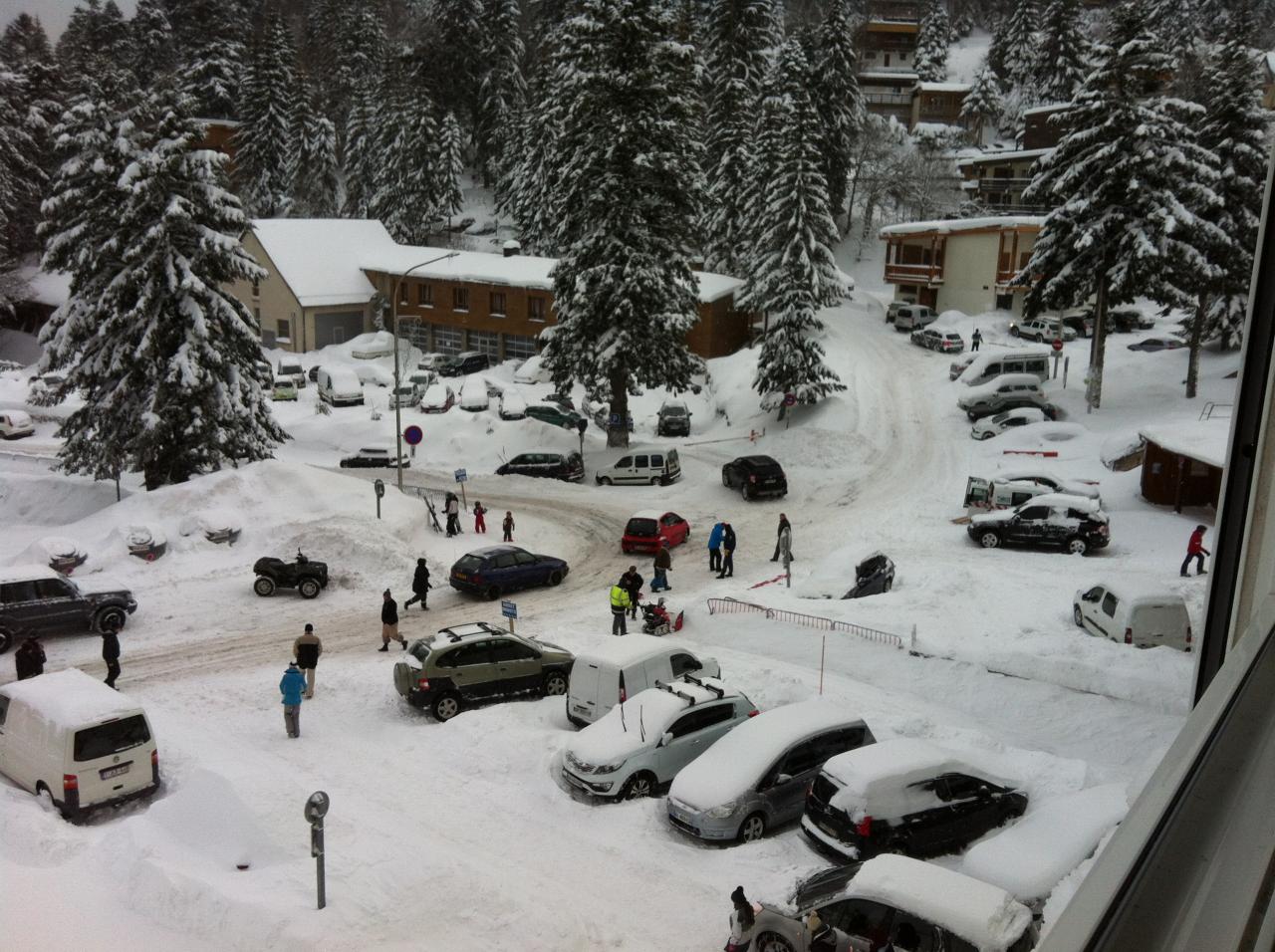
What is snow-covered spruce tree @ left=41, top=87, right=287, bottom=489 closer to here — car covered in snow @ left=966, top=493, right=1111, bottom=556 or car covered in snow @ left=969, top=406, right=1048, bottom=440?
car covered in snow @ left=966, top=493, right=1111, bottom=556

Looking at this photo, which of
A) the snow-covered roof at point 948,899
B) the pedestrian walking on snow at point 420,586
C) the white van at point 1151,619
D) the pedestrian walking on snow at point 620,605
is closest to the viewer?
the snow-covered roof at point 948,899

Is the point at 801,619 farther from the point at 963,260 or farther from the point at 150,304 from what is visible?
the point at 963,260

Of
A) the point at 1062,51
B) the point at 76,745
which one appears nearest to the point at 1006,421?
the point at 76,745

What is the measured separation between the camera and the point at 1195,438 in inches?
1117

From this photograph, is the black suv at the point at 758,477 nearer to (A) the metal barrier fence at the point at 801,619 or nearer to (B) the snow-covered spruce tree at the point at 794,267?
(B) the snow-covered spruce tree at the point at 794,267

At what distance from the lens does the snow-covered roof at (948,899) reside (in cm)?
898

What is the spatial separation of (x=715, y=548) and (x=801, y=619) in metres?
6.16

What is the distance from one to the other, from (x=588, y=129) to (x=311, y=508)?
18942mm

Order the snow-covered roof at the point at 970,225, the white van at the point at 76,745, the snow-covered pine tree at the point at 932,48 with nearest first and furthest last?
the white van at the point at 76,745
the snow-covered roof at the point at 970,225
the snow-covered pine tree at the point at 932,48

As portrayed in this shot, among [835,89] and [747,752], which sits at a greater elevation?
[835,89]

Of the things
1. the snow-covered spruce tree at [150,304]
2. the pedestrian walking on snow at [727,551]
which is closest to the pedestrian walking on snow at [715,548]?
the pedestrian walking on snow at [727,551]

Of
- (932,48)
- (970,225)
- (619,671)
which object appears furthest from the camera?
(932,48)

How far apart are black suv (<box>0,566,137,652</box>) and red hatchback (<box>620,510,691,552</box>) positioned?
13.1 m

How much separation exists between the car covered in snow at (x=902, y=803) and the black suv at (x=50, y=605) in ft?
53.4
